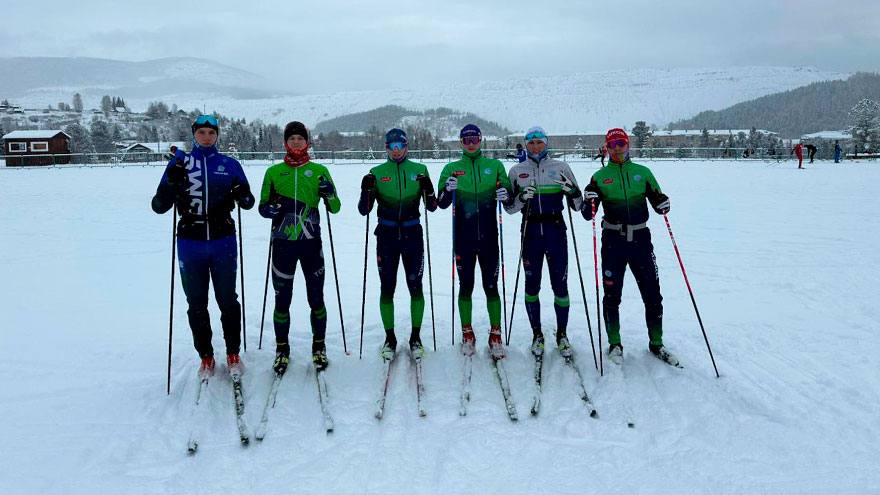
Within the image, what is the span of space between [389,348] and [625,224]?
99.8 inches

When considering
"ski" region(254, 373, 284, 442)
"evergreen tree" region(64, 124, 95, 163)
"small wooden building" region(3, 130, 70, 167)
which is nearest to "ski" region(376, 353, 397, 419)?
"ski" region(254, 373, 284, 442)

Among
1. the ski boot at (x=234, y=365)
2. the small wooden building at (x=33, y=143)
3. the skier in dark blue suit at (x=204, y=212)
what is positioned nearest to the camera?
the skier in dark blue suit at (x=204, y=212)

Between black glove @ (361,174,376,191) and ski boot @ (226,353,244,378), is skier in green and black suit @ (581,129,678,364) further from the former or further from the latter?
ski boot @ (226,353,244,378)

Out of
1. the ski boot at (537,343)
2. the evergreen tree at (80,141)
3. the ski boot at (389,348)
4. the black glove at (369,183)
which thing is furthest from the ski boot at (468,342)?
the evergreen tree at (80,141)

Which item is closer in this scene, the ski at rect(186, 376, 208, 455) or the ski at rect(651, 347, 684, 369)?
the ski at rect(186, 376, 208, 455)

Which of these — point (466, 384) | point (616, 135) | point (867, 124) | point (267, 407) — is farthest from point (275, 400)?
point (867, 124)

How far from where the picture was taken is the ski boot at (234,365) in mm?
4645

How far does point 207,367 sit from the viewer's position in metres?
4.73

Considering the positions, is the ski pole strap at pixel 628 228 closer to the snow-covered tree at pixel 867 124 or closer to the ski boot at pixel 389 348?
the ski boot at pixel 389 348

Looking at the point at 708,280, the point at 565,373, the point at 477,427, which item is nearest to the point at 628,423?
the point at 565,373

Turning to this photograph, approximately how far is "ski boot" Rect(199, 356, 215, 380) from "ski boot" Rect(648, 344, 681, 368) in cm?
416

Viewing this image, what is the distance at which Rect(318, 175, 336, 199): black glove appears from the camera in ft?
15.4

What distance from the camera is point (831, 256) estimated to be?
870 cm

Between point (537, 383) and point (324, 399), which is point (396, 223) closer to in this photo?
point (324, 399)
